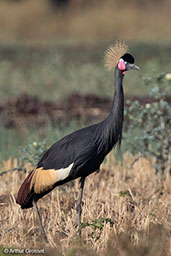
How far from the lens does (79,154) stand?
5.18 metres

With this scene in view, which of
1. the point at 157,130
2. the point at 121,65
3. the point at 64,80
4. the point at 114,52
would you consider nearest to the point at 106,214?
the point at 121,65

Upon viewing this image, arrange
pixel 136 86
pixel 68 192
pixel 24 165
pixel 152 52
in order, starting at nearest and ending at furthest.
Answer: pixel 68 192
pixel 24 165
pixel 136 86
pixel 152 52

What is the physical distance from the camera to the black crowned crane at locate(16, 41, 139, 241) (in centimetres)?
521

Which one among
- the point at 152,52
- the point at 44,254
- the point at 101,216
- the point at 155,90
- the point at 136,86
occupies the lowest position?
the point at 44,254

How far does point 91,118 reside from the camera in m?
10.1

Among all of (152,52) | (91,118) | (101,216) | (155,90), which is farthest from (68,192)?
(152,52)

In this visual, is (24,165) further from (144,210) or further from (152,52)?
(152,52)

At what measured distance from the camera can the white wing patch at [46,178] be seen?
5.23 m

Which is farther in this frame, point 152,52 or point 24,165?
point 152,52

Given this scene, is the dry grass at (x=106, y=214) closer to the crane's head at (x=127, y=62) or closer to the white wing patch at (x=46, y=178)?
the white wing patch at (x=46, y=178)

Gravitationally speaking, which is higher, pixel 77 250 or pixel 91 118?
pixel 91 118

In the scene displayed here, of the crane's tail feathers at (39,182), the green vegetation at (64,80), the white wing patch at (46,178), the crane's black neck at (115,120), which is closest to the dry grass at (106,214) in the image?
the crane's tail feathers at (39,182)

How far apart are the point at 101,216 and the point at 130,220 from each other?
1.14ft

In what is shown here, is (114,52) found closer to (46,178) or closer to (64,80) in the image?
(46,178)
